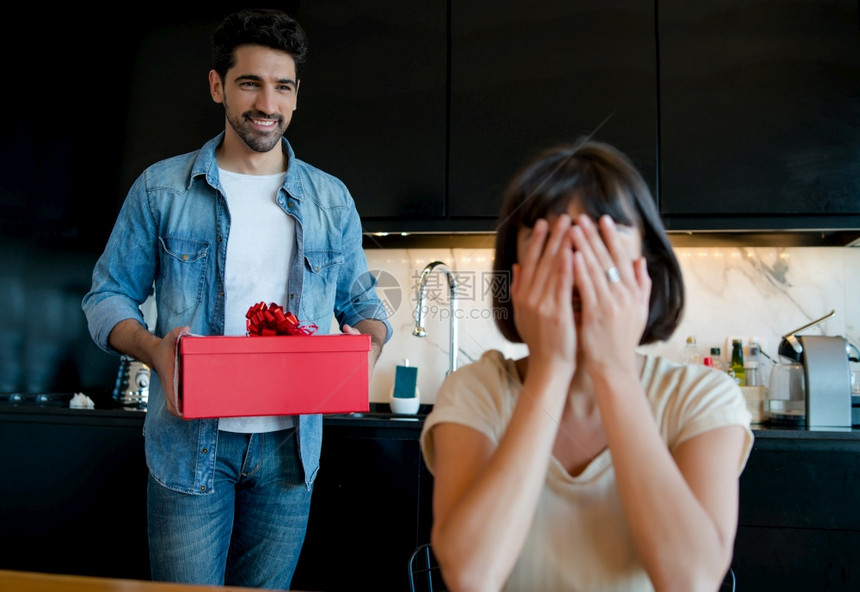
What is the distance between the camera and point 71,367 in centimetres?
230

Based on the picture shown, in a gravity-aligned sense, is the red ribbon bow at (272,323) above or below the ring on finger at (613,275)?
below

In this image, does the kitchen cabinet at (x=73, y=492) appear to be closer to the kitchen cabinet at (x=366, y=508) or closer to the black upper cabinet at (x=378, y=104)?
the kitchen cabinet at (x=366, y=508)

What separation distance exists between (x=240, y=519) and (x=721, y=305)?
1503 mm

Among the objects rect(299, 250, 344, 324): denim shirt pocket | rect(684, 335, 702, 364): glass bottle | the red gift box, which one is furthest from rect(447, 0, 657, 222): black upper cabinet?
the red gift box

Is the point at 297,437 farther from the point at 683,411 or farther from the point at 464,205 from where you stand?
the point at 464,205

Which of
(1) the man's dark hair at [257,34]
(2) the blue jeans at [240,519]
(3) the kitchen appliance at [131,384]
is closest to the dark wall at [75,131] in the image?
(3) the kitchen appliance at [131,384]

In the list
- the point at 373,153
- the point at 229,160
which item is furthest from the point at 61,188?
the point at 229,160

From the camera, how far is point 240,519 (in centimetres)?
124

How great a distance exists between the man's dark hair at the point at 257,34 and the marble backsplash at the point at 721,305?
3.18ft

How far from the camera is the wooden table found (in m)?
0.61

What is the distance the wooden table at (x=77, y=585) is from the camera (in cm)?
61

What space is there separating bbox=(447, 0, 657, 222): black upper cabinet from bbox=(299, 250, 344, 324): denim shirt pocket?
771 mm

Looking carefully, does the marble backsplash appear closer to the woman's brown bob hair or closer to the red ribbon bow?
the red ribbon bow

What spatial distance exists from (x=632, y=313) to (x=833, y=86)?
5.23ft
